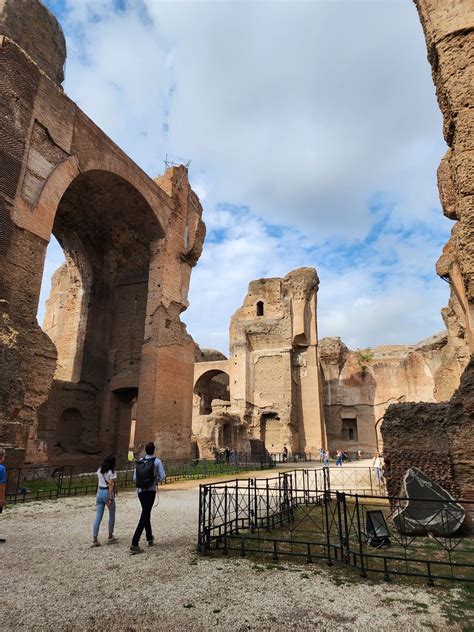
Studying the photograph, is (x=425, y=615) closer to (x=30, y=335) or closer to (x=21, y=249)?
(x=30, y=335)

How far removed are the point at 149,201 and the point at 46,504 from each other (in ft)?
39.5

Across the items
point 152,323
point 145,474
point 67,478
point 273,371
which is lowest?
point 67,478

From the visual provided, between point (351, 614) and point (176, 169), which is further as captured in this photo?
point (176, 169)

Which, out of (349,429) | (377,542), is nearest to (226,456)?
(377,542)

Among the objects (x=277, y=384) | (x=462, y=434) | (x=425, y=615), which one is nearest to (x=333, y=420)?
(x=277, y=384)

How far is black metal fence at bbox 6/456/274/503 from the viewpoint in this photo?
28.0 ft

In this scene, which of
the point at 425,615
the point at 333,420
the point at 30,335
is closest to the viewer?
the point at 425,615

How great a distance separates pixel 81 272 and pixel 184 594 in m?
17.3

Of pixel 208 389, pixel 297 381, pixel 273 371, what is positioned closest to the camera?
pixel 273 371

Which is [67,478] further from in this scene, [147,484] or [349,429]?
[349,429]

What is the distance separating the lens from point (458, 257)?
19.1 ft

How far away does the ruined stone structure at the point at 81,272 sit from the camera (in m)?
10.4

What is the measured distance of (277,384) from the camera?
28656 mm

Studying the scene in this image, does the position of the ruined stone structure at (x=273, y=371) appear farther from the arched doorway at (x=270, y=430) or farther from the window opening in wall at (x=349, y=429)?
the window opening in wall at (x=349, y=429)
